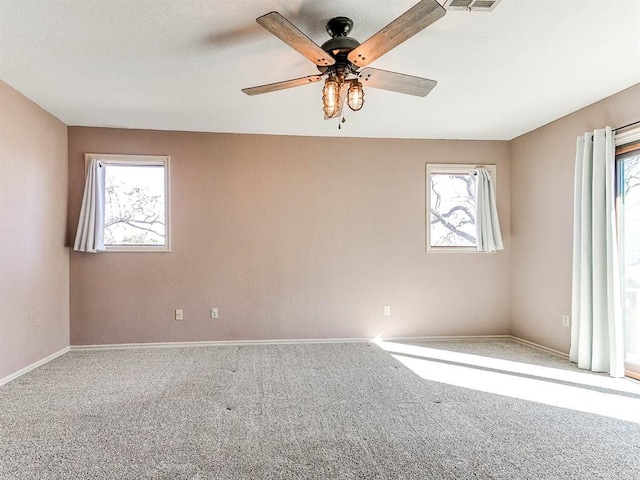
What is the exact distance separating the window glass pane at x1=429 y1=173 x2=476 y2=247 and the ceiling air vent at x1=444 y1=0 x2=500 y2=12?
272 centimetres

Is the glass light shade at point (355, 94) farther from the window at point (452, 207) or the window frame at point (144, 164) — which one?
the window frame at point (144, 164)

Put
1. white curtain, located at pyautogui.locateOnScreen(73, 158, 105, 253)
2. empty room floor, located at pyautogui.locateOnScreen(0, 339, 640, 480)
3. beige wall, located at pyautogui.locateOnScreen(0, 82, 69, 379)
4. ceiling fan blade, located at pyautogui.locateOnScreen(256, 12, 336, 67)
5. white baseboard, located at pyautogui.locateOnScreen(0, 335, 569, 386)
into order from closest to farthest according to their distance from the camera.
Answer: ceiling fan blade, located at pyautogui.locateOnScreen(256, 12, 336, 67)
empty room floor, located at pyautogui.locateOnScreen(0, 339, 640, 480)
beige wall, located at pyautogui.locateOnScreen(0, 82, 69, 379)
white curtain, located at pyautogui.locateOnScreen(73, 158, 105, 253)
white baseboard, located at pyautogui.locateOnScreen(0, 335, 569, 386)

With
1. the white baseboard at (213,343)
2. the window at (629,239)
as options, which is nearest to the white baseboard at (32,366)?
the white baseboard at (213,343)

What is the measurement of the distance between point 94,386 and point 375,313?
2948 millimetres

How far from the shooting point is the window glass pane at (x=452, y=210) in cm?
467

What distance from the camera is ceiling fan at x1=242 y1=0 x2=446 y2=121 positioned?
67.8 inches

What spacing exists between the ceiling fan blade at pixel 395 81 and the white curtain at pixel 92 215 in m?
3.20

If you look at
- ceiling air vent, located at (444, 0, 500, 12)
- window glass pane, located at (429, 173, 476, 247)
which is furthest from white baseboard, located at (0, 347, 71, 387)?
window glass pane, located at (429, 173, 476, 247)

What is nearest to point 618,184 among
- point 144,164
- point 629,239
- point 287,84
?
point 629,239

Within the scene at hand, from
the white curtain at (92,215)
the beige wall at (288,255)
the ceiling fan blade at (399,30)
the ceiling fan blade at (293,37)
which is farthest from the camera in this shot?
the beige wall at (288,255)

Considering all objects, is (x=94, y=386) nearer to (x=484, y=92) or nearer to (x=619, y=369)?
(x=484, y=92)

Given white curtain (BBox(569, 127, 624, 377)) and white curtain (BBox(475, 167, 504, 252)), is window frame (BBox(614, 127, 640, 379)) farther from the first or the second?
white curtain (BBox(475, 167, 504, 252))

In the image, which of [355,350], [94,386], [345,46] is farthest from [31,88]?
[355,350]

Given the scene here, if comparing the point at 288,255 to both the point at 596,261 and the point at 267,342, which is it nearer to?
the point at 267,342
